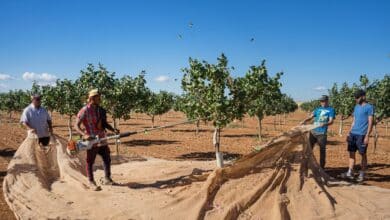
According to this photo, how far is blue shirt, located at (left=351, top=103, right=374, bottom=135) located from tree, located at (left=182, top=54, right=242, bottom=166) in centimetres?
325

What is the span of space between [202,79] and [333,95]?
27.3 metres

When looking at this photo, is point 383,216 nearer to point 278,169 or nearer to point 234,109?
point 278,169

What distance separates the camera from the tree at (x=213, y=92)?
9531 millimetres

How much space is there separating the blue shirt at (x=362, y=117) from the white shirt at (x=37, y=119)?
8151mm

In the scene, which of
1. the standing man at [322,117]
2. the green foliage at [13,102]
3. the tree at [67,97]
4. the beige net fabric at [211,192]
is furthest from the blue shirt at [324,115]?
the green foliage at [13,102]

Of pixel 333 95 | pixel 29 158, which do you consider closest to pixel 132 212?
pixel 29 158

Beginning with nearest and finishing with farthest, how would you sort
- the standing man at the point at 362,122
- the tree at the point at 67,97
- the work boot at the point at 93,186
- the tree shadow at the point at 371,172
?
the work boot at the point at 93,186, the standing man at the point at 362,122, the tree shadow at the point at 371,172, the tree at the point at 67,97

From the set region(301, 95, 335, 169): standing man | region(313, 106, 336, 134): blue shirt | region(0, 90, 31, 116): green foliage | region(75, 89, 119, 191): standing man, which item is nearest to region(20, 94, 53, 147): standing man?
region(75, 89, 119, 191): standing man

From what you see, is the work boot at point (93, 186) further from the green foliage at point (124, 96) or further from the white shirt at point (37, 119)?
the green foliage at point (124, 96)

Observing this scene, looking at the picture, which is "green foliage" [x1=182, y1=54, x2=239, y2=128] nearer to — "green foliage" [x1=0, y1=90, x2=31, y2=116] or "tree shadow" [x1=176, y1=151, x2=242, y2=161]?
"tree shadow" [x1=176, y1=151, x2=242, y2=161]

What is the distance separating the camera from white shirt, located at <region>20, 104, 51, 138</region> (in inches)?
341

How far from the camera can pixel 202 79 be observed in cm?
997

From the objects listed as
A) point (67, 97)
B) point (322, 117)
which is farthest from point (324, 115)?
point (67, 97)

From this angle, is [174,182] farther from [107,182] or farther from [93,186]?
[93,186]
